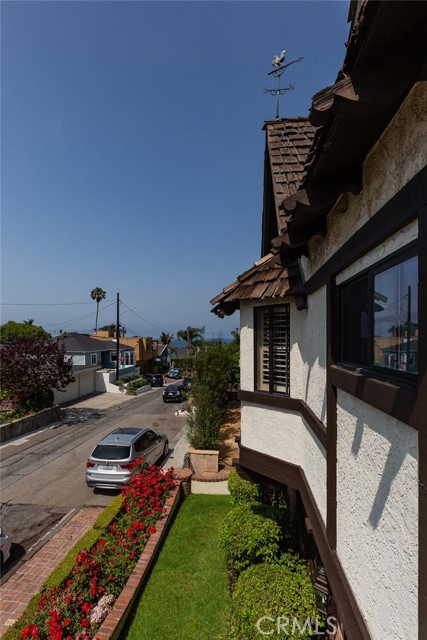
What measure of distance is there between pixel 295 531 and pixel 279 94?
9.36 meters

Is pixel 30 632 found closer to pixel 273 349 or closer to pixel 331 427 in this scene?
pixel 331 427

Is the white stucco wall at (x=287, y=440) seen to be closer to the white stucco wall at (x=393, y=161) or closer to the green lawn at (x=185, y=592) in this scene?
the white stucco wall at (x=393, y=161)

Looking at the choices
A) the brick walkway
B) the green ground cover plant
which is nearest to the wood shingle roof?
the green ground cover plant

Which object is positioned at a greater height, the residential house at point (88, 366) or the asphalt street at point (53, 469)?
the residential house at point (88, 366)

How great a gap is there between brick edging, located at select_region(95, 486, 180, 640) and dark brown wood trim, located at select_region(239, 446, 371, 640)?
9.56 ft

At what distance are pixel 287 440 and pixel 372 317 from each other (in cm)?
336

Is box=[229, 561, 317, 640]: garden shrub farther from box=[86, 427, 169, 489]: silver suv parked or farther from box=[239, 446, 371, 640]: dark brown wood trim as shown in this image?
box=[86, 427, 169, 489]: silver suv parked

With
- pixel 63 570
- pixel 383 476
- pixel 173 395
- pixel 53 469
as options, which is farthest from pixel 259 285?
pixel 173 395

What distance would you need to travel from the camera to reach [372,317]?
2619 millimetres

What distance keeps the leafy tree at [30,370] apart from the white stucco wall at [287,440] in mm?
17874

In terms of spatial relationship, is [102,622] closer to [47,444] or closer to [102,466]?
[102,466]

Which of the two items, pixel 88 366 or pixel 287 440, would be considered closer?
pixel 287 440

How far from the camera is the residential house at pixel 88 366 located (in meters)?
30.0

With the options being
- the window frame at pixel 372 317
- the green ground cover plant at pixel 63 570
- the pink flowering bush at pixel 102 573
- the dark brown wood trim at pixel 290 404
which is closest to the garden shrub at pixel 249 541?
the pink flowering bush at pixel 102 573
